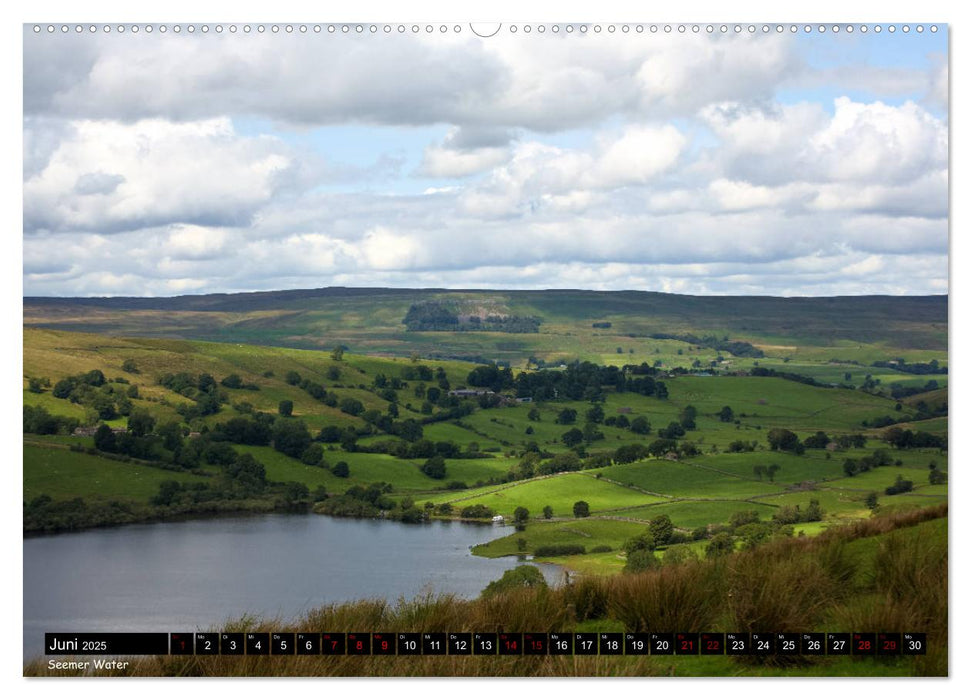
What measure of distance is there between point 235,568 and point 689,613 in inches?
343

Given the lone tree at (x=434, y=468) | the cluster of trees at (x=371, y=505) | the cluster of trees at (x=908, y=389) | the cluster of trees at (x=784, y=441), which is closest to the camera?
the cluster of trees at (x=908, y=389)

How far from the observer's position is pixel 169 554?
1373cm

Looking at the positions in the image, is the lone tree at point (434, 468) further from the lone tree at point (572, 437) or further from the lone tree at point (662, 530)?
the lone tree at point (662, 530)

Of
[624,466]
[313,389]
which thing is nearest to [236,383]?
[313,389]

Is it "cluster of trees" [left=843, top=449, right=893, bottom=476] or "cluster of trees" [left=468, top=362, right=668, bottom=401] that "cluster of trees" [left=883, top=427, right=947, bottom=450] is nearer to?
"cluster of trees" [left=843, top=449, right=893, bottom=476]

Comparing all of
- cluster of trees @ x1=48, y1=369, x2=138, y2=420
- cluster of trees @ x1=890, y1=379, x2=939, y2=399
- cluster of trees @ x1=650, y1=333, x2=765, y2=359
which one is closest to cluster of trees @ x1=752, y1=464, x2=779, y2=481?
cluster of trees @ x1=890, y1=379, x2=939, y2=399

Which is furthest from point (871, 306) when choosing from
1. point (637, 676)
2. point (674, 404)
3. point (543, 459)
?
point (637, 676)

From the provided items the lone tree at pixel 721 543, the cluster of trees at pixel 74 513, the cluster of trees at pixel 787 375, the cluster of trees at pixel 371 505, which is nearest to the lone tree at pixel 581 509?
the cluster of trees at pixel 371 505

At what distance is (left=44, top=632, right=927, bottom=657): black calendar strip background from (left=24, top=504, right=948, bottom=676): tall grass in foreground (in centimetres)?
7

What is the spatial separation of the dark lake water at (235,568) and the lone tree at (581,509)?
1.73 m

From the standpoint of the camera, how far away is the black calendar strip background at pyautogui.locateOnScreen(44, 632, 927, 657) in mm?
6547

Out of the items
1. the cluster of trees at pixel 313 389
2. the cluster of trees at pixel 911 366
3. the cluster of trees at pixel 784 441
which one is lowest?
the cluster of trees at pixel 784 441

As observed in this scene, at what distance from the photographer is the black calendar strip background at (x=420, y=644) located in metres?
6.55
